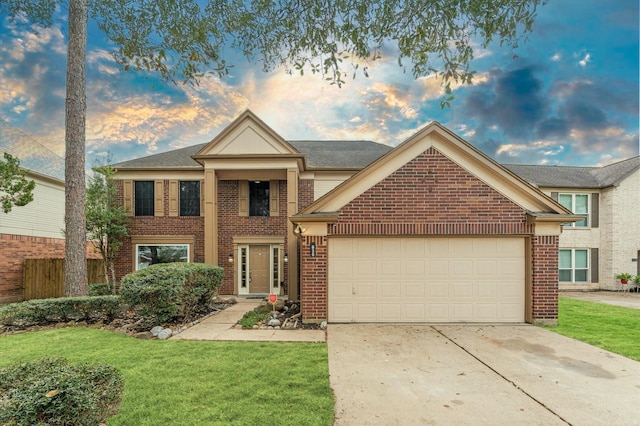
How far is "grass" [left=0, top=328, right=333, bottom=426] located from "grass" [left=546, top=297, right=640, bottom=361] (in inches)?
228

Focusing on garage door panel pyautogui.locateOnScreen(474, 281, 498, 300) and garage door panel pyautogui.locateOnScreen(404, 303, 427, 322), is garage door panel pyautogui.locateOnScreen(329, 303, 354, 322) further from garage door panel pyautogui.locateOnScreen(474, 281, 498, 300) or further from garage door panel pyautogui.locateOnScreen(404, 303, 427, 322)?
garage door panel pyautogui.locateOnScreen(474, 281, 498, 300)

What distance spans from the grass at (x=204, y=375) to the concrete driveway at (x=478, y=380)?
1.61 feet

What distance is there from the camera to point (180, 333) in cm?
697

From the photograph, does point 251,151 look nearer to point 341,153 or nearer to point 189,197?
point 189,197

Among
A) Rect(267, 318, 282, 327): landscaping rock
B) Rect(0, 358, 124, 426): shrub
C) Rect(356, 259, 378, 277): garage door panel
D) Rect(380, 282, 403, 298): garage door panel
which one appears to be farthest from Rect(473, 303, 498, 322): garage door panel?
Rect(0, 358, 124, 426): shrub

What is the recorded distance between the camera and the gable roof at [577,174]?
1638 cm

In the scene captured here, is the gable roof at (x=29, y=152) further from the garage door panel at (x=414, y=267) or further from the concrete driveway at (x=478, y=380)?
the concrete driveway at (x=478, y=380)

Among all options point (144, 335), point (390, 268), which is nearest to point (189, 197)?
point (144, 335)

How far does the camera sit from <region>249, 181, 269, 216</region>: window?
13.8 metres

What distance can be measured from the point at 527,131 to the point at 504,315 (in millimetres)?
7301

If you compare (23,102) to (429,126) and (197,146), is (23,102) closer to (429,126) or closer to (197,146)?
(197,146)

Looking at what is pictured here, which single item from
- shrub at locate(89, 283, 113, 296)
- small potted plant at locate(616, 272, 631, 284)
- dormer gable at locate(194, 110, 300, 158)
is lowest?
small potted plant at locate(616, 272, 631, 284)

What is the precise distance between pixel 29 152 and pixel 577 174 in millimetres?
29831

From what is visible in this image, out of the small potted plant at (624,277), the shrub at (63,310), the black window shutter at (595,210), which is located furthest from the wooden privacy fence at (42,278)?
the small potted plant at (624,277)
